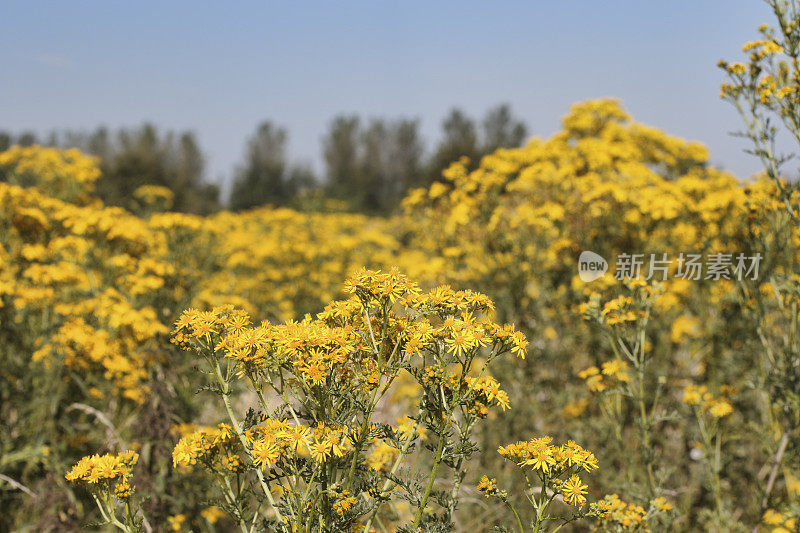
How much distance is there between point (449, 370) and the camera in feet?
6.09

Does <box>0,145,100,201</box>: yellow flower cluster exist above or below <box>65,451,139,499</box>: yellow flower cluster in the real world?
above

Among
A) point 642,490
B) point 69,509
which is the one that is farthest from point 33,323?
point 642,490

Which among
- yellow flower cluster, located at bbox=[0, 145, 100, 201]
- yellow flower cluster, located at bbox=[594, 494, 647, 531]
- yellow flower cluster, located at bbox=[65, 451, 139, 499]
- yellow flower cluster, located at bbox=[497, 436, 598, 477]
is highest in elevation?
yellow flower cluster, located at bbox=[0, 145, 100, 201]

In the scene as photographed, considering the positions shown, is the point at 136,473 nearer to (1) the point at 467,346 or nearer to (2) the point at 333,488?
(2) the point at 333,488

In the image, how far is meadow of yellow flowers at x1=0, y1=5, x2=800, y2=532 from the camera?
1.71 metres

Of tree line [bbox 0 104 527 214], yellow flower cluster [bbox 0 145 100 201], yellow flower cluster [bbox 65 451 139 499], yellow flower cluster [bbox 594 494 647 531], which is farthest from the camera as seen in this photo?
tree line [bbox 0 104 527 214]

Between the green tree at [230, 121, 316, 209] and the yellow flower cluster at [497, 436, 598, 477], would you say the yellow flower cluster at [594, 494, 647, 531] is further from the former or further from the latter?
the green tree at [230, 121, 316, 209]

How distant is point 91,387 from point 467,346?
3.64 metres

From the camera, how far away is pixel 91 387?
4258mm

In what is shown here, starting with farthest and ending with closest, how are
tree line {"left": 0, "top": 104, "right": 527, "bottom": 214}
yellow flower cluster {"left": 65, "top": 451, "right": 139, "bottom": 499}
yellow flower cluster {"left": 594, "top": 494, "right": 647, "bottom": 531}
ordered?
tree line {"left": 0, "top": 104, "right": 527, "bottom": 214}
yellow flower cluster {"left": 594, "top": 494, "right": 647, "bottom": 531}
yellow flower cluster {"left": 65, "top": 451, "right": 139, "bottom": 499}

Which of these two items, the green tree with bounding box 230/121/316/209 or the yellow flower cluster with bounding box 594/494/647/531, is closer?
the yellow flower cluster with bounding box 594/494/647/531

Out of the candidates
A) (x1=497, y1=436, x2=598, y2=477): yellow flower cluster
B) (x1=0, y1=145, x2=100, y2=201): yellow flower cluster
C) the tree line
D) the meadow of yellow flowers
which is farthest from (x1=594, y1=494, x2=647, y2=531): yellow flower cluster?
the tree line

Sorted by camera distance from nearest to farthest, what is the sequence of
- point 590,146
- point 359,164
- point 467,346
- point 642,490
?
point 467,346 < point 642,490 < point 590,146 < point 359,164

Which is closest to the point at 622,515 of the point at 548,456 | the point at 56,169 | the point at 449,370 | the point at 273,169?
the point at 548,456
